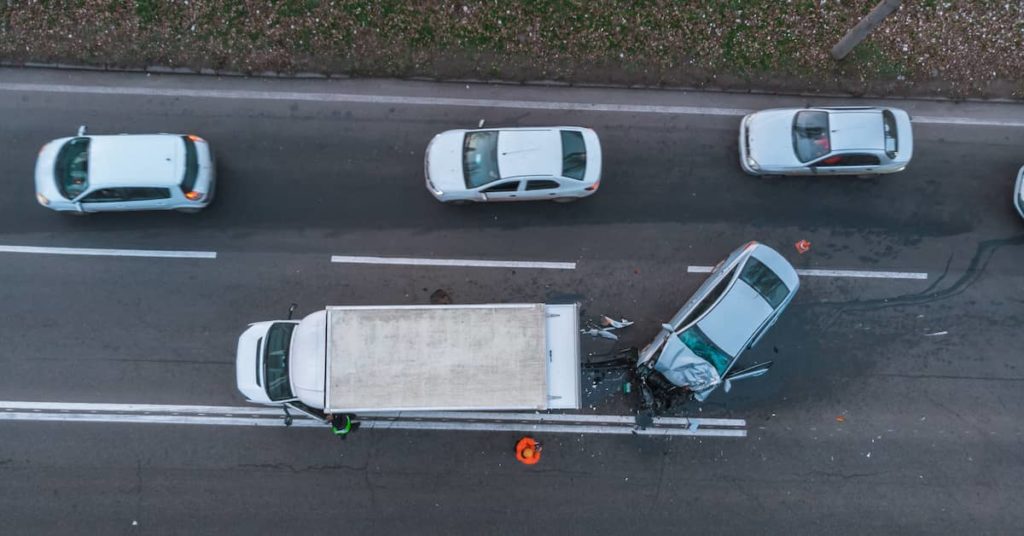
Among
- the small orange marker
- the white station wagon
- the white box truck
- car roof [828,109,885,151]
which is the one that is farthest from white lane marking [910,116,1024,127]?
the white station wagon

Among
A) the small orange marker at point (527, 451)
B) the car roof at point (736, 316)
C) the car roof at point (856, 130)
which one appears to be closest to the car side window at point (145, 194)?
the small orange marker at point (527, 451)

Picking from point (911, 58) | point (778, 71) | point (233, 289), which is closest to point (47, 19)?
point (233, 289)

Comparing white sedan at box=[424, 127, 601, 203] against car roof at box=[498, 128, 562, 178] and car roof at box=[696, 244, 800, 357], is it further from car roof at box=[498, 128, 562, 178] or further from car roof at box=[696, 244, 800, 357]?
car roof at box=[696, 244, 800, 357]

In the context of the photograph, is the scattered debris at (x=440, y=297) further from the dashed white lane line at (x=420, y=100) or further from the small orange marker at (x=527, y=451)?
the dashed white lane line at (x=420, y=100)

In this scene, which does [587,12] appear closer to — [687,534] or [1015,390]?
[687,534]

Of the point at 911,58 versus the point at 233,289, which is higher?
the point at 911,58

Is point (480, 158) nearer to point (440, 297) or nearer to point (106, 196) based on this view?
point (440, 297)

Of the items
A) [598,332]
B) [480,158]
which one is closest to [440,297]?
[480,158]
